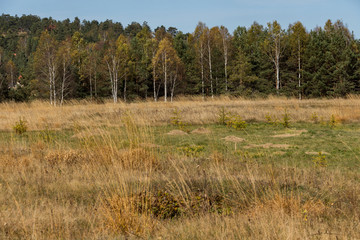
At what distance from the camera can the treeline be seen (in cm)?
3441

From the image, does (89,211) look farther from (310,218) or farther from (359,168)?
(359,168)

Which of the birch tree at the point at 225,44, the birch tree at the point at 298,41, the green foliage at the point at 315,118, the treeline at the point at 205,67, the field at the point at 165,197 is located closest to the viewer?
the field at the point at 165,197

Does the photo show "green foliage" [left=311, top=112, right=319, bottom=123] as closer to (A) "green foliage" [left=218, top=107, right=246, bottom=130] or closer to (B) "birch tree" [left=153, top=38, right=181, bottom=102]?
(A) "green foliage" [left=218, top=107, right=246, bottom=130]

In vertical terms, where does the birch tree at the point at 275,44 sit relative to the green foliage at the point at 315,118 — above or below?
above

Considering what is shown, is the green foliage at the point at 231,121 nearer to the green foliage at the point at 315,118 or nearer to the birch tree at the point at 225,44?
the green foliage at the point at 315,118

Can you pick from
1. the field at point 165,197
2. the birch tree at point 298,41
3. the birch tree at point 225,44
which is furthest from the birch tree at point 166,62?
the field at point 165,197

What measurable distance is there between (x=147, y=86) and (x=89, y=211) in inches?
1486

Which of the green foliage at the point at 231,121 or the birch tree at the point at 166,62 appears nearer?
the green foliage at the point at 231,121

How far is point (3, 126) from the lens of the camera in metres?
14.3

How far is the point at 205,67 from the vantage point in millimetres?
40469

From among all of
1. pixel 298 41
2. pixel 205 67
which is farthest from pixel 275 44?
pixel 205 67

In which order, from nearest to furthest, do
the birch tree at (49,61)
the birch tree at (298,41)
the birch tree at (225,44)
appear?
the birch tree at (49,61) → the birch tree at (298,41) → the birch tree at (225,44)

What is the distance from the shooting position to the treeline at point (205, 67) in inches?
1355

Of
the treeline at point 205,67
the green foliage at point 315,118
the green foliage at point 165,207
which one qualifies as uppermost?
the treeline at point 205,67
